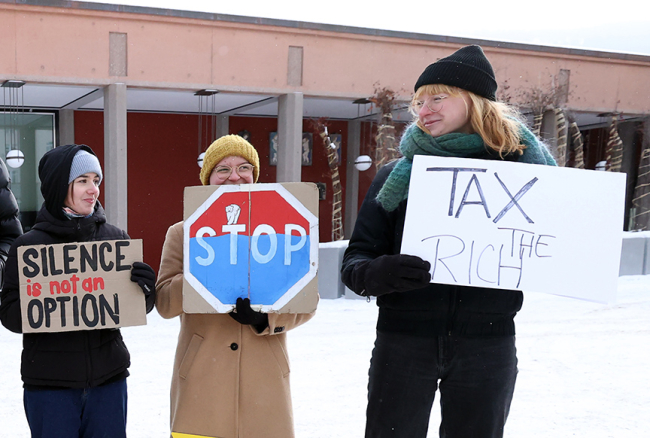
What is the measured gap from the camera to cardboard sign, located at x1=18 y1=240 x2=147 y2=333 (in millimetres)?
1895

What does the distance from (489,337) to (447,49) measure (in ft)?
30.9

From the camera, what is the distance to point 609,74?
11.6 m

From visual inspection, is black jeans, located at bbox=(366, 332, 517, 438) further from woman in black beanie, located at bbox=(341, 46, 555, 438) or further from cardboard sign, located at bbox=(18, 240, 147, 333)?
cardboard sign, located at bbox=(18, 240, 147, 333)

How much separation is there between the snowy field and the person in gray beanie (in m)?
1.32

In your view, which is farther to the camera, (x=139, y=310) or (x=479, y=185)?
(x=139, y=310)

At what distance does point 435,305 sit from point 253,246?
0.62 meters

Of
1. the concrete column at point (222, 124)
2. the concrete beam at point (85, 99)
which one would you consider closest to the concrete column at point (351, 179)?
the concrete column at point (222, 124)

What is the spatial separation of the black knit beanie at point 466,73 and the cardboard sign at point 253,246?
521 millimetres

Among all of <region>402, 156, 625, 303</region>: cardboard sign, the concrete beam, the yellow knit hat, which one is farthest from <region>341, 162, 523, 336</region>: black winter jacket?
the concrete beam

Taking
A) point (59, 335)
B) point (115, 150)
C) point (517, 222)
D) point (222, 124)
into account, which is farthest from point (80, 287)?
point (222, 124)

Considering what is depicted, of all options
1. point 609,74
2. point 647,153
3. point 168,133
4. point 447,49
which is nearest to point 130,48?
point 168,133

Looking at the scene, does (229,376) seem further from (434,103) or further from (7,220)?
(7,220)

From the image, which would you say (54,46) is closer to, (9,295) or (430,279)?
(9,295)

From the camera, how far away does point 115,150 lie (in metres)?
8.48
